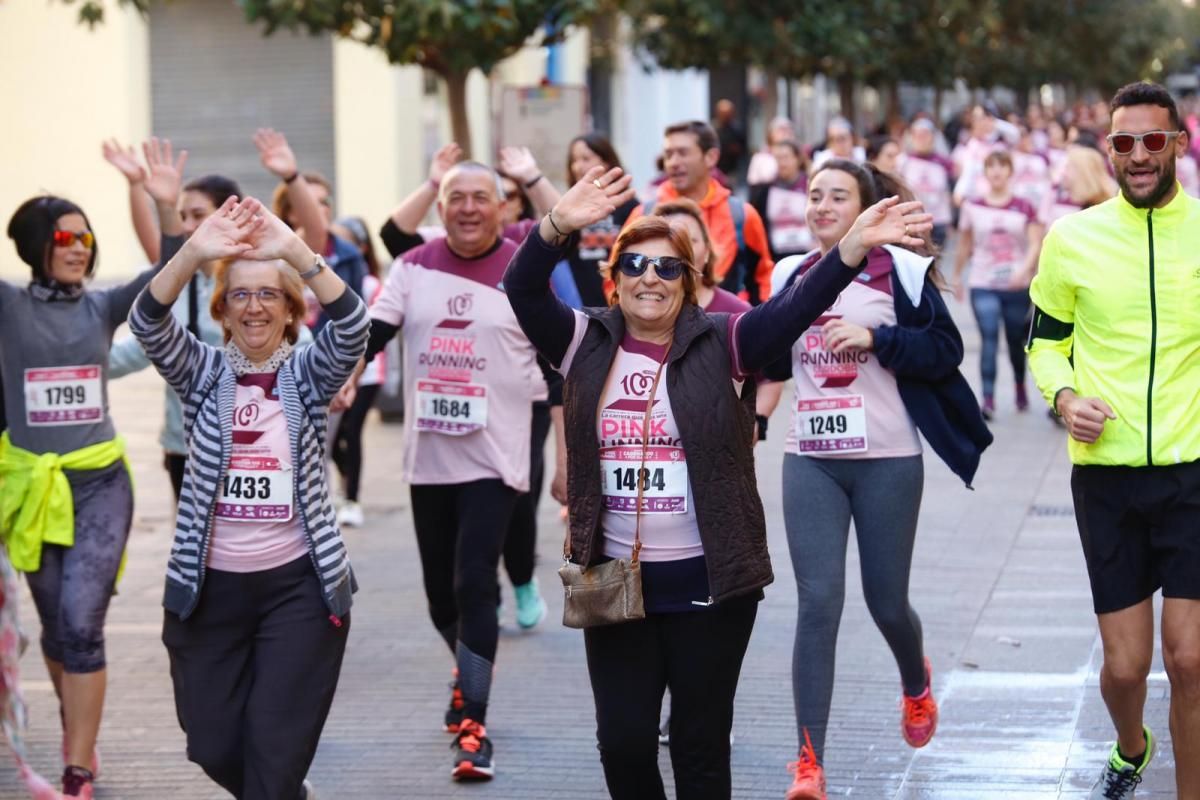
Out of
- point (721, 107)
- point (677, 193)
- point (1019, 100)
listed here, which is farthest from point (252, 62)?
point (1019, 100)

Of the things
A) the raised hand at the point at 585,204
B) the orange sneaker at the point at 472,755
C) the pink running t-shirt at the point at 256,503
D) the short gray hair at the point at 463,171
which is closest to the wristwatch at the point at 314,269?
the pink running t-shirt at the point at 256,503

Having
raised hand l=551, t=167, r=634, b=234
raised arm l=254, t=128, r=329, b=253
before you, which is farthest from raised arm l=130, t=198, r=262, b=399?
raised arm l=254, t=128, r=329, b=253

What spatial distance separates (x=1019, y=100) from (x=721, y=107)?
32.5 m

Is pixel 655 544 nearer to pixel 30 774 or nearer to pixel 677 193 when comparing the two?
pixel 30 774

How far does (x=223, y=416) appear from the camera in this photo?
17.1ft

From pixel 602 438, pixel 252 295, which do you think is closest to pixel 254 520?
pixel 252 295

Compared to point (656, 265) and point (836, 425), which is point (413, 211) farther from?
point (656, 265)

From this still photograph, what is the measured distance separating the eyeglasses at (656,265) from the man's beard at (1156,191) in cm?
123

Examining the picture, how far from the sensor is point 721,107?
3025 cm

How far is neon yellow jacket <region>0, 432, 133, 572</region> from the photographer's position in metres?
6.05

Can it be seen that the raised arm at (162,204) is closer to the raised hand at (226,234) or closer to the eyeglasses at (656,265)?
the raised hand at (226,234)

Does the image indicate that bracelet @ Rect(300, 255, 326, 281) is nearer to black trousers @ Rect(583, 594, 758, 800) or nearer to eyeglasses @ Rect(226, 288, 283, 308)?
eyeglasses @ Rect(226, 288, 283, 308)

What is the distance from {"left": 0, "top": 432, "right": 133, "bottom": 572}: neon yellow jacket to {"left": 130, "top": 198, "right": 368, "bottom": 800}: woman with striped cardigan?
955 mm

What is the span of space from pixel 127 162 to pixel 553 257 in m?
2.68
